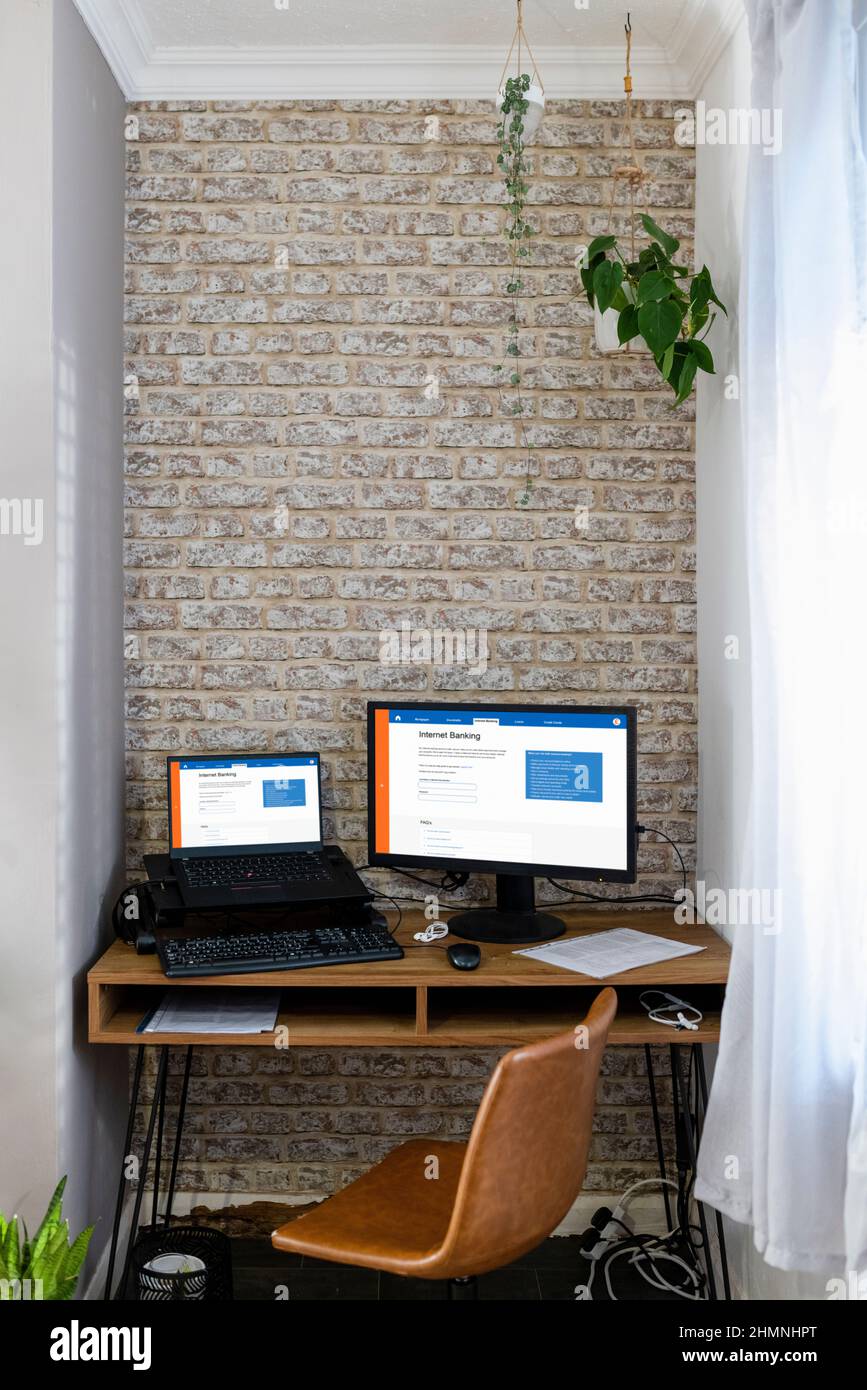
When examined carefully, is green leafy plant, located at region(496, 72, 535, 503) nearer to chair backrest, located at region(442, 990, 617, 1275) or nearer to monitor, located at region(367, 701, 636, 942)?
monitor, located at region(367, 701, 636, 942)

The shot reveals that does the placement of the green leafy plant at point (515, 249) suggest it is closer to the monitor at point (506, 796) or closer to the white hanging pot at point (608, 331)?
the white hanging pot at point (608, 331)

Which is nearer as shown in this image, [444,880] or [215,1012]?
[215,1012]

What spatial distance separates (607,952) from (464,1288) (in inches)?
27.7

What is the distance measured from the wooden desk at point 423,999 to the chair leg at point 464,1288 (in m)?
0.43

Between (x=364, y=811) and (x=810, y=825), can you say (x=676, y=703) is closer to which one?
(x=364, y=811)

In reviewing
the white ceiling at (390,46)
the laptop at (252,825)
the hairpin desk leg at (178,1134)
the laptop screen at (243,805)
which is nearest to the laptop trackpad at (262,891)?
the laptop at (252,825)

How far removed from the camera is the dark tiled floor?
7.52 ft

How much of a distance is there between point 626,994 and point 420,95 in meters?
2.16

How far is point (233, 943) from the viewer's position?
82.6 inches

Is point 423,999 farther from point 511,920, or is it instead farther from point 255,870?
point 255,870

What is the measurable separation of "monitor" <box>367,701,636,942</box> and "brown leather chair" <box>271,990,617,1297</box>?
0.49 meters

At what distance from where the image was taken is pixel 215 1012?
212cm

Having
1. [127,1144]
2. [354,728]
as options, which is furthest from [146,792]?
[127,1144]

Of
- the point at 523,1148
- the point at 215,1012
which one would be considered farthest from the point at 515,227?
the point at 523,1148
